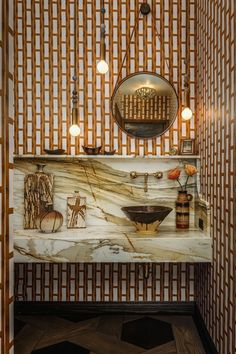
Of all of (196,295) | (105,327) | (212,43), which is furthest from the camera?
(196,295)

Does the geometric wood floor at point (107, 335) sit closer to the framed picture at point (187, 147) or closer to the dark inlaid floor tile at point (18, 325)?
the dark inlaid floor tile at point (18, 325)

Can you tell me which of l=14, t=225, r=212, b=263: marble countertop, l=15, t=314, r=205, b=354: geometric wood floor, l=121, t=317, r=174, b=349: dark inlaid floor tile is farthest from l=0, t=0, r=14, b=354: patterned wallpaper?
l=121, t=317, r=174, b=349: dark inlaid floor tile

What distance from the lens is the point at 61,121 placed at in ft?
10.4

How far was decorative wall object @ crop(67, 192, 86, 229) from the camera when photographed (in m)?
3.07

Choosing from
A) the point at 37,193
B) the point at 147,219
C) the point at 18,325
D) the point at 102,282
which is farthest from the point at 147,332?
the point at 37,193

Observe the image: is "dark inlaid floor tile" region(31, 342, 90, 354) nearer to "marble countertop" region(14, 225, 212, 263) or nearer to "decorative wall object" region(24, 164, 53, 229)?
"marble countertop" region(14, 225, 212, 263)

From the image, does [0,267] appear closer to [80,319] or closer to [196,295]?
[80,319]

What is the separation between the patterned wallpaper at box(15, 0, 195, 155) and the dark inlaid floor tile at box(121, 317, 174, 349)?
1507 mm

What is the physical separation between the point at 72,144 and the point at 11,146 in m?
2.12

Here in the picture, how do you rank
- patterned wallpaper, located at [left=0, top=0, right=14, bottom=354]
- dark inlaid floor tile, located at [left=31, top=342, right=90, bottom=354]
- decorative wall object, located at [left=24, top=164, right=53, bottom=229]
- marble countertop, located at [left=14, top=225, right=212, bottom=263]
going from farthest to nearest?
decorative wall object, located at [left=24, top=164, right=53, bottom=229] < marble countertop, located at [left=14, top=225, right=212, bottom=263] < dark inlaid floor tile, located at [left=31, top=342, right=90, bottom=354] < patterned wallpaper, located at [left=0, top=0, right=14, bottom=354]

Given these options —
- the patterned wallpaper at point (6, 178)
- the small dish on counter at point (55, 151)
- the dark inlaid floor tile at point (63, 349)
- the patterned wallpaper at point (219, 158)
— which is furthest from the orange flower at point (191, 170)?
the patterned wallpaper at point (6, 178)

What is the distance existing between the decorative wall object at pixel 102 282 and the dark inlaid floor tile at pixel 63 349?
645 millimetres

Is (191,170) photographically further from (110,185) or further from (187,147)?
(110,185)

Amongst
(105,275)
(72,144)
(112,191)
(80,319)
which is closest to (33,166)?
(72,144)
